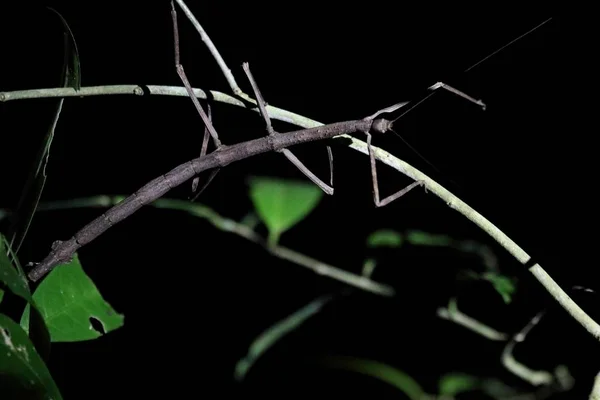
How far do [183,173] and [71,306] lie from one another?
0.42 meters

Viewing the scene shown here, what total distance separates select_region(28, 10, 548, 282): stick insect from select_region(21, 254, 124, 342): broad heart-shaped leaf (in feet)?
0.30

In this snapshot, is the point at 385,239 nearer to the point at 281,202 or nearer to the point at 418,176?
the point at 281,202

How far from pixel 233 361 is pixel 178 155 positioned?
876 mm

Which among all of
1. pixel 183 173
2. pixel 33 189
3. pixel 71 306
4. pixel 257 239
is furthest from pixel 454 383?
pixel 33 189

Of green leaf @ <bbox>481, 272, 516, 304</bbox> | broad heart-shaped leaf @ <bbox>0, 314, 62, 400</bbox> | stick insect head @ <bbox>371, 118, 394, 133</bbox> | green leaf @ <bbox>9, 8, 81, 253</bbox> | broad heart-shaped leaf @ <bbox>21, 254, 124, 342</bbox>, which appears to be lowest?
broad heart-shaped leaf @ <bbox>0, 314, 62, 400</bbox>

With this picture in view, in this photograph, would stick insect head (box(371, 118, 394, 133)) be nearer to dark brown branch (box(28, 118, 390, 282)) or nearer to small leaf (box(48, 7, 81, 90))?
dark brown branch (box(28, 118, 390, 282))

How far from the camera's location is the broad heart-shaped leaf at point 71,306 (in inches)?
43.3

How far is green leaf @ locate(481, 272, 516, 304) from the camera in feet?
4.29

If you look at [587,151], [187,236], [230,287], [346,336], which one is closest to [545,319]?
[587,151]

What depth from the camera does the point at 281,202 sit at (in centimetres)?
156

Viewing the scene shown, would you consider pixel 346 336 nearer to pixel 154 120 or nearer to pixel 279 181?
pixel 279 181

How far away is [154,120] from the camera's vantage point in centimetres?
207

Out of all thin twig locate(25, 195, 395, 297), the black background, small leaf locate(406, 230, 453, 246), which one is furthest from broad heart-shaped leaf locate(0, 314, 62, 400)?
small leaf locate(406, 230, 453, 246)

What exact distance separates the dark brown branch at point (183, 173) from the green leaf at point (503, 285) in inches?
17.0
